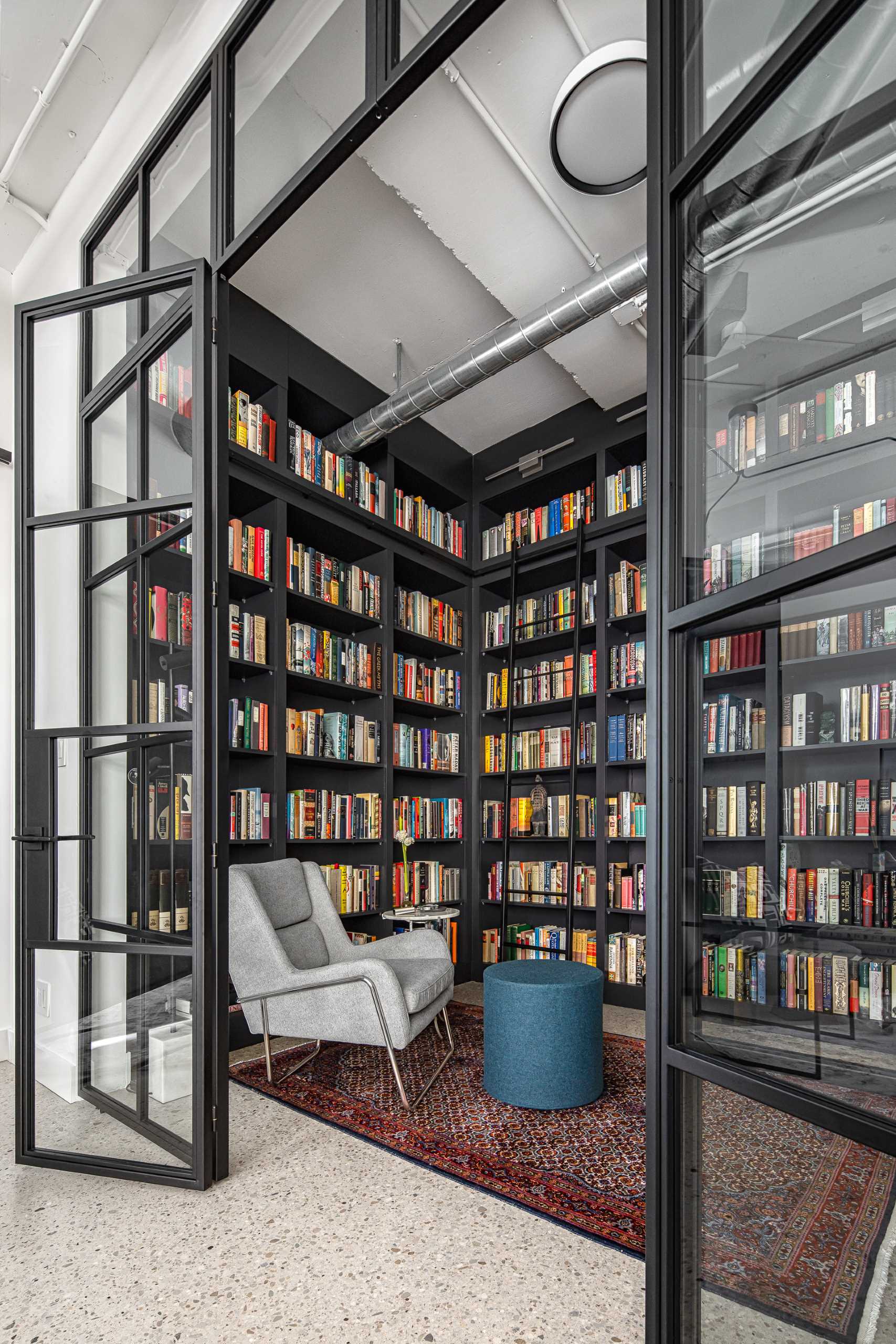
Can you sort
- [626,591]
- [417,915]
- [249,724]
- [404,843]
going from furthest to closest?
[626,591], [404,843], [417,915], [249,724]

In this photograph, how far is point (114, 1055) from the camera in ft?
8.07

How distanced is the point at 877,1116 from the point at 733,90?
1323 mm

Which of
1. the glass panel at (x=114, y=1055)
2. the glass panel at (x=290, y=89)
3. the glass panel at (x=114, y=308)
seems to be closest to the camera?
the glass panel at (x=290, y=89)

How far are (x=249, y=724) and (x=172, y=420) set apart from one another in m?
1.50

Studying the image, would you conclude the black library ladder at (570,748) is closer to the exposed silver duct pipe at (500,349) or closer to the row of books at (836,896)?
the exposed silver duct pipe at (500,349)

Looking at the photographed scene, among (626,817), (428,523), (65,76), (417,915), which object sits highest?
(65,76)

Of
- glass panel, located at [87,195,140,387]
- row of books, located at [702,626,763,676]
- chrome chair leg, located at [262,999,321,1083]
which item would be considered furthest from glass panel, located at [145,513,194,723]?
row of books, located at [702,626,763,676]

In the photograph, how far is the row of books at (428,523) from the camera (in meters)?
4.45

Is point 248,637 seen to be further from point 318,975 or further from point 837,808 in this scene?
point 837,808

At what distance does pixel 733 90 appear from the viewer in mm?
1099

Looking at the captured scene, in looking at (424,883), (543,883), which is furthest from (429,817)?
(543,883)

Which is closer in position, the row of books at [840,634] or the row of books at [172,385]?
Result: the row of books at [840,634]

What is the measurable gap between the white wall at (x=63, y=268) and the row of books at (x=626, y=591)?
277 centimetres

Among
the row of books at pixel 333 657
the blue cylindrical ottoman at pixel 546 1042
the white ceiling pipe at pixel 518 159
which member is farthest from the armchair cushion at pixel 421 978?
the white ceiling pipe at pixel 518 159
